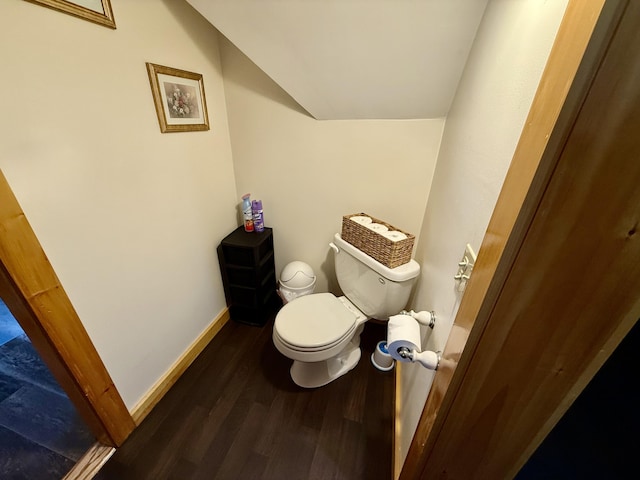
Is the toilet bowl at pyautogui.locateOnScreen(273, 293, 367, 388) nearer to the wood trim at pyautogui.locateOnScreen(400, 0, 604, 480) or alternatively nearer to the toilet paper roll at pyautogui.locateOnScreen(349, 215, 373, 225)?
the toilet paper roll at pyautogui.locateOnScreen(349, 215, 373, 225)

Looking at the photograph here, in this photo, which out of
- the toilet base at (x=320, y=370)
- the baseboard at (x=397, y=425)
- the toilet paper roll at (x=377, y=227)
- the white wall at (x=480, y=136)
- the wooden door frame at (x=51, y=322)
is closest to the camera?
the white wall at (x=480, y=136)

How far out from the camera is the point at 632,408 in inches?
18.7

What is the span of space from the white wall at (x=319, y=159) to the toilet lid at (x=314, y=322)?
47cm

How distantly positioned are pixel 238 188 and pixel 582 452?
1.80 metres

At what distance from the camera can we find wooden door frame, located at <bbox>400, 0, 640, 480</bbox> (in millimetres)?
297

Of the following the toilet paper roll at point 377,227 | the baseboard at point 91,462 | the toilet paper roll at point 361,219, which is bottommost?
the baseboard at point 91,462

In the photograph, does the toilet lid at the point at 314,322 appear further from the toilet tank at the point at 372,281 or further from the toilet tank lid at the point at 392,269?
the toilet tank lid at the point at 392,269

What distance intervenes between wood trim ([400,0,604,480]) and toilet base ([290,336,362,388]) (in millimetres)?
915

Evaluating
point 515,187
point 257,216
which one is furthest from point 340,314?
point 515,187

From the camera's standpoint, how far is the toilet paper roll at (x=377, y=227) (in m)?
1.31

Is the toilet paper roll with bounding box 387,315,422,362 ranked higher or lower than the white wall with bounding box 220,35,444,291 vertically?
lower

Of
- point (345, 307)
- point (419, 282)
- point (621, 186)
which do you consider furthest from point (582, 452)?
point (345, 307)

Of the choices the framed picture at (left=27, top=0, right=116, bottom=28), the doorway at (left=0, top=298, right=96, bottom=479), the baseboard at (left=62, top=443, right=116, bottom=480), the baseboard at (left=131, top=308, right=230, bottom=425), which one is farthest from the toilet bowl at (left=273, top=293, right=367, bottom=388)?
the framed picture at (left=27, top=0, right=116, bottom=28)

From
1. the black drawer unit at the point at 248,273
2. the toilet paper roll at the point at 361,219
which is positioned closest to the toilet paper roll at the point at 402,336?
the toilet paper roll at the point at 361,219
